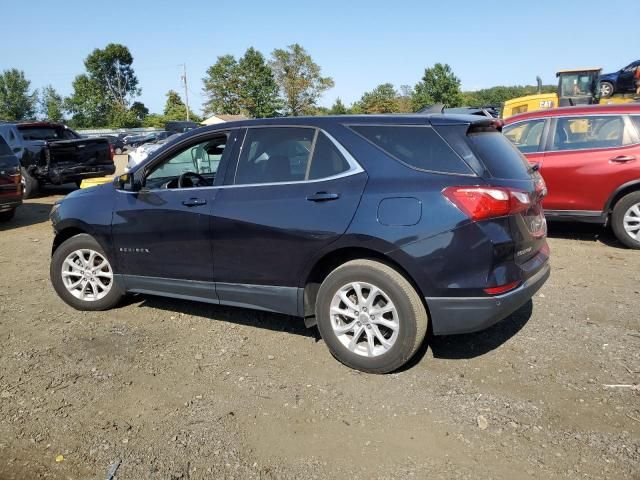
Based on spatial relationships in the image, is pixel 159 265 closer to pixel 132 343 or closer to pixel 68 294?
pixel 132 343

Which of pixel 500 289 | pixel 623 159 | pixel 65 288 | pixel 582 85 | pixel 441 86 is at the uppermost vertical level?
pixel 441 86

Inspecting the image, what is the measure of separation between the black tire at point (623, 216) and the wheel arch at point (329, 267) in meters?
4.55

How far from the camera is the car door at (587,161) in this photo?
6695 mm

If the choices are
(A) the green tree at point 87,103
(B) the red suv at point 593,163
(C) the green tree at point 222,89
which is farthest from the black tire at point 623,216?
(A) the green tree at point 87,103

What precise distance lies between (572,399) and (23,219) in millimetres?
10342

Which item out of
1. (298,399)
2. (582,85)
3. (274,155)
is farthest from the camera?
(582,85)

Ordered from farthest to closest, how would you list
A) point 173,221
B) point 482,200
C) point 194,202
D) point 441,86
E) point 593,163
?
point 441,86, point 593,163, point 173,221, point 194,202, point 482,200

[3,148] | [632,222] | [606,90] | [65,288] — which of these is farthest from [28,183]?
[606,90]

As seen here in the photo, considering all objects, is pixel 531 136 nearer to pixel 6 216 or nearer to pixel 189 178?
pixel 189 178

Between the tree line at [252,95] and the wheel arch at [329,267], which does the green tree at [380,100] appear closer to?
the tree line at [252,95]

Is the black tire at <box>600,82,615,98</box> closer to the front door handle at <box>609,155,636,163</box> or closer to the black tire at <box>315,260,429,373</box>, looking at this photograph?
the front door handle at <box>609,155,636,163</box>

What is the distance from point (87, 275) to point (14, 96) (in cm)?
12068

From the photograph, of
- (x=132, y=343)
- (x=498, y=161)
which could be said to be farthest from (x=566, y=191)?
(x=132, y=343)

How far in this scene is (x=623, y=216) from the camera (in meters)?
6.70
